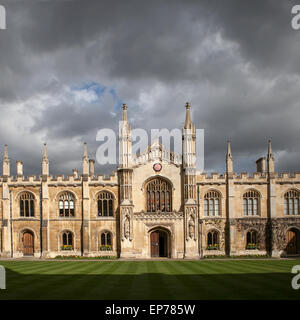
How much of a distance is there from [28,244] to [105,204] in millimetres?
10228

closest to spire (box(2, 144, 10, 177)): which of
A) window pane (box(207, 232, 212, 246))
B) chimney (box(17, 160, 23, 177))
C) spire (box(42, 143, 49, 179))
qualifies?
chimney (box(17, 160, 23, 177))

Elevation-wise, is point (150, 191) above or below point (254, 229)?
above

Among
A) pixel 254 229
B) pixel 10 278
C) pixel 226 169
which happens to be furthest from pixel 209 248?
pixel 10 278

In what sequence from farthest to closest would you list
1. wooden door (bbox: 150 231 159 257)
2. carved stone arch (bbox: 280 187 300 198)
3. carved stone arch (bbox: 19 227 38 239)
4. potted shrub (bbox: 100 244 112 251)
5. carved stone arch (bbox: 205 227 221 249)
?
carved stone arch (bbox: 19 227 38 239) < carved stone arch (bbox: 280 187 300 198) < carved stone arch (bbox: 205 227 221 249) < potted shrub (bbox: 100 244 112 251) < wooden door (bbox: 150 231 159 257)

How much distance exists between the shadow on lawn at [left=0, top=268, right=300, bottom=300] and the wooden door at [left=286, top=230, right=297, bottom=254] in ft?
60.9

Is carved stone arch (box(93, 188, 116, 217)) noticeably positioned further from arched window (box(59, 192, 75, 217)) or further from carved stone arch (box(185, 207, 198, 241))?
carved stone arch (box(185, 207, 198, 241))

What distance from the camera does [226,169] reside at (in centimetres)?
3872

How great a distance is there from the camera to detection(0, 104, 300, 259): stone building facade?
37156 mm

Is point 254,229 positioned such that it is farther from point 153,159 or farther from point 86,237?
point 86,237

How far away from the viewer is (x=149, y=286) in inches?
677

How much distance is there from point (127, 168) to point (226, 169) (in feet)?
37.2

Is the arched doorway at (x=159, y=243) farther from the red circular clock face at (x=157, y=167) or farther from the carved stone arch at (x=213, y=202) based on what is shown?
the red circular clock face at (x=157, y=167)

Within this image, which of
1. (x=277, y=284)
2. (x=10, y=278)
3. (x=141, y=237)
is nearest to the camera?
(x=277, y=284)

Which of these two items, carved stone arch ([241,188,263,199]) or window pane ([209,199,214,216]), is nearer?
window pane ([209,199,214,216])
